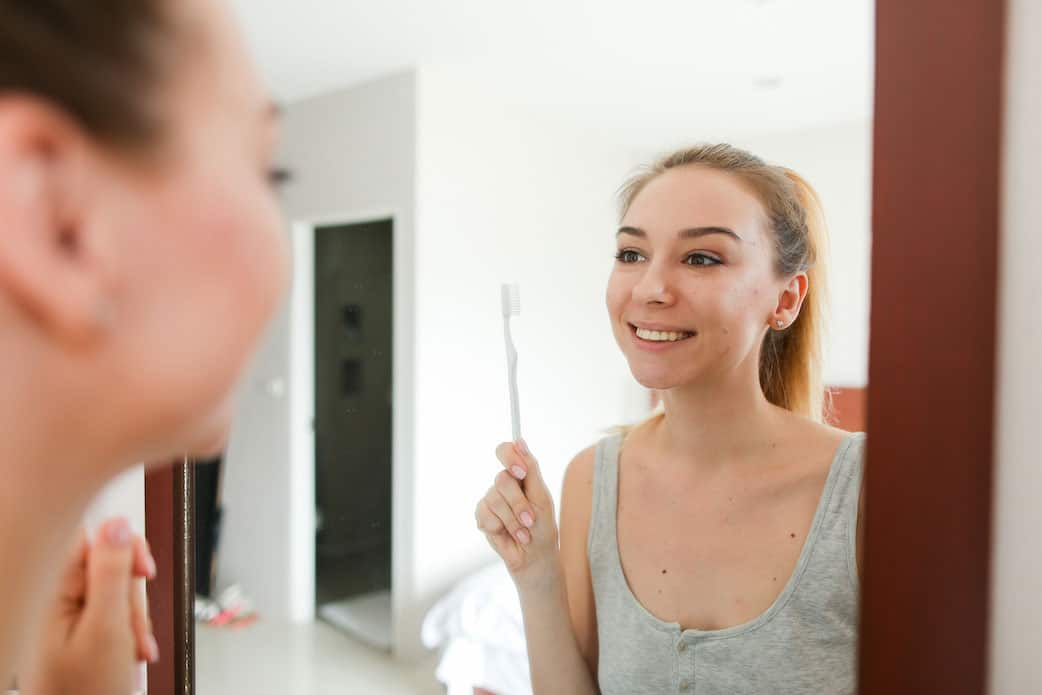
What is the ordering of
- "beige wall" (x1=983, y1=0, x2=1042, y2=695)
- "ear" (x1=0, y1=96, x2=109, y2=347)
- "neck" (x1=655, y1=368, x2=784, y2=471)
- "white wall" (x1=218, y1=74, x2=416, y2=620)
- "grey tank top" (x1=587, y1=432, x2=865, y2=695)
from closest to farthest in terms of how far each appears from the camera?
"ear" (x1=0, y1=96, x2=109, y2=347) → "beige wall" (x1=983, y1=0, x2=1042, y2=695) → "grey tank top" (x1=587, y1=432, x2=865, y2=695) → "neck" (x1=655, y1=368, x2=784, y2=471) → "white wall" (x1=218, y1=74, x2=416, y2=620)

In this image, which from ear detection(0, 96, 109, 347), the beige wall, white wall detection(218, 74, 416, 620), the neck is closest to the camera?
ear detection(0, 96, 109, 347)

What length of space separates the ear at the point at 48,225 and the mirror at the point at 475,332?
132 millimetres

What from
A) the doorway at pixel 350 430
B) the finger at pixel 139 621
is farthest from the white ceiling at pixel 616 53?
the finger at pixel 139 621

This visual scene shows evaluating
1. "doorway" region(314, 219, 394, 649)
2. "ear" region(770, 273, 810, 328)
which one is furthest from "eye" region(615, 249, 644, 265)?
"doorway" region(314, 219, 394, 649)

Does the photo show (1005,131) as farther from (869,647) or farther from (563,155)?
(563,155)

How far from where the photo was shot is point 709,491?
19.3 inches

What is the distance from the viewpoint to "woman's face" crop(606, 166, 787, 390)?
441 millimetres

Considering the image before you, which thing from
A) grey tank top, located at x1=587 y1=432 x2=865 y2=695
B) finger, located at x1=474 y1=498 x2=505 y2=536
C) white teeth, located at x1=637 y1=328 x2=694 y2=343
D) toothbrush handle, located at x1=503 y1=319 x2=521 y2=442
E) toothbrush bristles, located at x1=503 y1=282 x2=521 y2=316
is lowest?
grey tank top, located at x1=587 y1=432 x2=865 y2=695

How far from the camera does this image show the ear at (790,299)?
456 millimetres

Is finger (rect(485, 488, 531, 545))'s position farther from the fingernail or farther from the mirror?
the fingernail

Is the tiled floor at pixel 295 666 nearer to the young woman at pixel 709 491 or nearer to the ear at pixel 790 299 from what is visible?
the young woman at pixel 709 491

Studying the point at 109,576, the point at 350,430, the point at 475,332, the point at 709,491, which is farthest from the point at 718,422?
the point at 350,430

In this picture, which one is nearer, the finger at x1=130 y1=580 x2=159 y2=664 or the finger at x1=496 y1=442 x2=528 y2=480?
the finger at x1=130 y1=580 x2=159 y2=664

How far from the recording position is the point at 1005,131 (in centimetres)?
28
